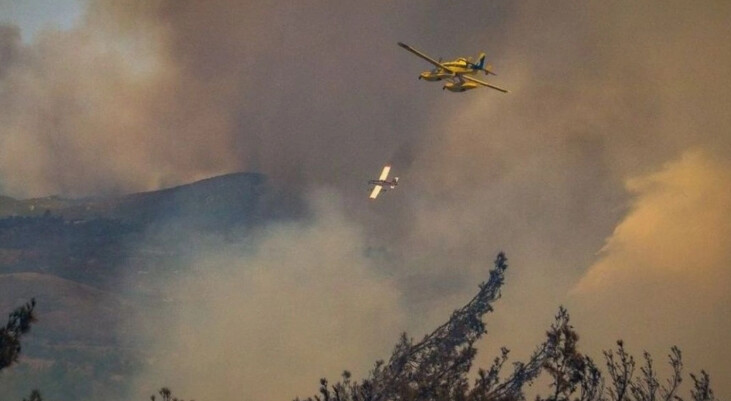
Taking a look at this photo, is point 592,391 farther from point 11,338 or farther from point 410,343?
point 11,338

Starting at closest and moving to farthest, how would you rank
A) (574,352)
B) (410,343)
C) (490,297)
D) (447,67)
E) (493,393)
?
(574,352)
(493,393)
(410,343)
(490,297)
(447,67)

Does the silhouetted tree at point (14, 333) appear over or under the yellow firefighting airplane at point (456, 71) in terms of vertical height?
under

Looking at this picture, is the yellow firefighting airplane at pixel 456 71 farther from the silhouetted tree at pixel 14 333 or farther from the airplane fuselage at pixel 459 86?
the silhouetted tree at pixel 14 333

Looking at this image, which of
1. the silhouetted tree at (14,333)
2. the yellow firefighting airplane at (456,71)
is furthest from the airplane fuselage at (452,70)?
the silhouetted tree at (14,333)

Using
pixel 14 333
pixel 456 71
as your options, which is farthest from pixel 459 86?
pixel 14 333

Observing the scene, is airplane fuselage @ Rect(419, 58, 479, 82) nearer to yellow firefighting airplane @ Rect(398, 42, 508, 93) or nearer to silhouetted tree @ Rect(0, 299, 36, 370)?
yellow firefighting airplane @ Rect(398, 42, 508, 93)

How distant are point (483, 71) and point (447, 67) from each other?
220 inches

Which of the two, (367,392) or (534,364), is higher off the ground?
(534,364)

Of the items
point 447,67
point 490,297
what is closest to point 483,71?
point 447,67

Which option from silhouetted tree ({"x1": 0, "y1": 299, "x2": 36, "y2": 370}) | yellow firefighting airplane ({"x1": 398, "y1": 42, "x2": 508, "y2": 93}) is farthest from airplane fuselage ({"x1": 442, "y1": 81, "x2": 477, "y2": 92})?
silhouetted tree ({"x1": 0, "y1": 299, "x2": 36, "y2": 370})

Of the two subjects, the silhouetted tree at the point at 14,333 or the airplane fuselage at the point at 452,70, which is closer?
the silhouetted tree at the point at 14,333

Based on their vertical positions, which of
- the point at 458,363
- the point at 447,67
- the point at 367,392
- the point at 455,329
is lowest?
the point at 367,392

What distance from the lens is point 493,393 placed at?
55.7 metres

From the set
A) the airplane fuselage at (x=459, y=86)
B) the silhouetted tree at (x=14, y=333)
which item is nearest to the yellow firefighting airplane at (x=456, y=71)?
the airplane fuselage at (x=459, y=86)
